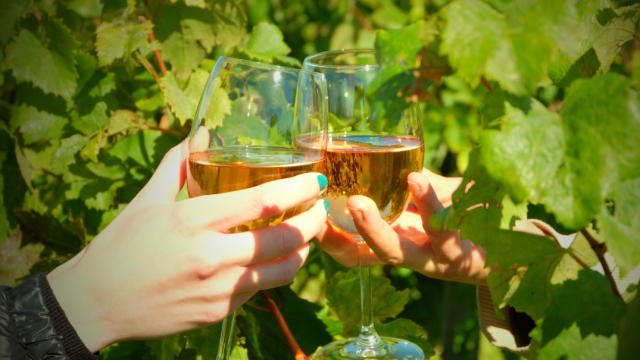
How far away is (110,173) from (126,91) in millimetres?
351

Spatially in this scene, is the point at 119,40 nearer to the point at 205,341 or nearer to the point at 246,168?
the point at 246,168

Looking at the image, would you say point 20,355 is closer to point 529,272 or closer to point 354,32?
point 529,272

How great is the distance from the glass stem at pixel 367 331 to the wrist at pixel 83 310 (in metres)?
0.67

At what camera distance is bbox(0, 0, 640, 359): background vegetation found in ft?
2.97

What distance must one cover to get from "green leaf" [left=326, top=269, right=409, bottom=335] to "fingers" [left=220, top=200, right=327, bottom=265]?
2.02ft

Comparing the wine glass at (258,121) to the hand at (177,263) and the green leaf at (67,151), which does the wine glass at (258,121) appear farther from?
the green leaf at (67,151)

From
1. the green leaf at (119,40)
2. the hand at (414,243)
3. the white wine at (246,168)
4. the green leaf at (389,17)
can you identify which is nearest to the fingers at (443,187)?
the hand at (414,243)

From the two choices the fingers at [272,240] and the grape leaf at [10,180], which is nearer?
the fingers at [272,240]

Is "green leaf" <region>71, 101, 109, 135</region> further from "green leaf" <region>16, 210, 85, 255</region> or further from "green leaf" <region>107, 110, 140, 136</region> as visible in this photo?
"green leaf" <region>16, 210, 85, 255</region>

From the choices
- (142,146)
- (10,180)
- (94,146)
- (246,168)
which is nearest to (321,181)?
(246,168)

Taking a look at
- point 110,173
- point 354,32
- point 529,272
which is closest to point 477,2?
point 529,272

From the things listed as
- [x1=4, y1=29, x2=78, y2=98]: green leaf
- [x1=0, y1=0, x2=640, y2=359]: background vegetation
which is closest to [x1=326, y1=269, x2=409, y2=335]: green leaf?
[x1=0, y1=0, x2=640, y2=359]: background vegetation

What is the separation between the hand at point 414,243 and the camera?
1.69 m

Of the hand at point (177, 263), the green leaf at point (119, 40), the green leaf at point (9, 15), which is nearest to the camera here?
the hand at point (177, 263)
